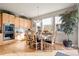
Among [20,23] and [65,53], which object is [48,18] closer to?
[20,23]

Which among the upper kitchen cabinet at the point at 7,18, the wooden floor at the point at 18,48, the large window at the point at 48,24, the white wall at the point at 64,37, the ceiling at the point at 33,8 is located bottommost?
the wooden floor at the point at 18,48

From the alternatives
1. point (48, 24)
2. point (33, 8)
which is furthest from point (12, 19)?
point (48, 24)

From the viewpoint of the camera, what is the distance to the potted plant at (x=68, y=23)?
2465 millimetres

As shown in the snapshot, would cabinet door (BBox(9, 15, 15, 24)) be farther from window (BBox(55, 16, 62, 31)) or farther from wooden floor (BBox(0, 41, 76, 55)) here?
window (BBox(55, 16, 62, 31))

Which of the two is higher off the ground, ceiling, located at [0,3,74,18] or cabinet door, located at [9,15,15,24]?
ceiling, located at [0,3,74,18]

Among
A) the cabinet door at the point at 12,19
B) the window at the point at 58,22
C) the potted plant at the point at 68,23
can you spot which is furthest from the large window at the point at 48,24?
the cabinet door at the point at 12,19

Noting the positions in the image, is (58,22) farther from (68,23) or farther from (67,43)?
(67,43)

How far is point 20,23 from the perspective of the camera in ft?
8.22

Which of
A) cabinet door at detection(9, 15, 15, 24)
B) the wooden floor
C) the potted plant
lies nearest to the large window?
the potted plant

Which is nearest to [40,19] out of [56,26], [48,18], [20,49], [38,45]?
[48,18]

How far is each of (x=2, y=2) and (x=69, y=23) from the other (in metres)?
1.25

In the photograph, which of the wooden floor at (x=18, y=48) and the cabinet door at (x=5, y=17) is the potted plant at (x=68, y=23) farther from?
the cabinet door at (x=5, y=17)

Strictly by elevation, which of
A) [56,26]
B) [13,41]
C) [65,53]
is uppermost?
[56,26]

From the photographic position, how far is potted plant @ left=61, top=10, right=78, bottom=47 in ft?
8.09
